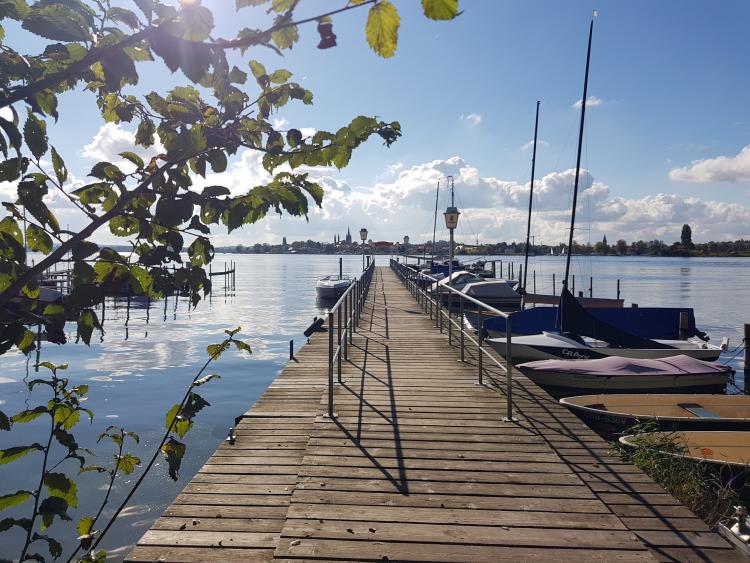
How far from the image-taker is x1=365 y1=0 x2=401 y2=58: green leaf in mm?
1255

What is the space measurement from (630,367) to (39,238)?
1155 cm

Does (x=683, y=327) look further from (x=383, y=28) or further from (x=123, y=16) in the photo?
(x=123, y=16)

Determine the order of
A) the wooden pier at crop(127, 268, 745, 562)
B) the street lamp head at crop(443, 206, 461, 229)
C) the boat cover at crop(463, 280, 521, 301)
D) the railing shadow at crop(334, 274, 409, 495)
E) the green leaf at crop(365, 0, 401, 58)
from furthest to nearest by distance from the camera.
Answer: the boat cover at crop(463, 280, 521, 301)
the street lamp head at crop(443, 206, 461, 229)
the railing shadow at crop(334, 274, 409, 495)
the wooden pier at crop(127, 268, 745, 562)
the green leaf at crop(365, 0, 401, 58)

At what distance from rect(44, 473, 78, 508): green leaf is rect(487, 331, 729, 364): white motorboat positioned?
42.9ft

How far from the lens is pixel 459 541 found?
323 centimetres

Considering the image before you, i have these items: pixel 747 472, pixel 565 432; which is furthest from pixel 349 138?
pixel 747 472

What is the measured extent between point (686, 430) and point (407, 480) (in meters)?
5.62

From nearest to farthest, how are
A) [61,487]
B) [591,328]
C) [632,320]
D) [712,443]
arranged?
[61,487] → [712,443] → [591,328] → [632,320]

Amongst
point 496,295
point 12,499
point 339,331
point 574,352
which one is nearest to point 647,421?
point 339,331

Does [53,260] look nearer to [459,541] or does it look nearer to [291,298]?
[459,541]

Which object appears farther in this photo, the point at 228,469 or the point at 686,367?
the point at 686,367

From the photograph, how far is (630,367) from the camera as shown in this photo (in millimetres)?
10859

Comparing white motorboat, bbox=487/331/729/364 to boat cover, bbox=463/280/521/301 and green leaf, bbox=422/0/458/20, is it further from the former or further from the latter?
green leaf, bbox=422/0/458/20

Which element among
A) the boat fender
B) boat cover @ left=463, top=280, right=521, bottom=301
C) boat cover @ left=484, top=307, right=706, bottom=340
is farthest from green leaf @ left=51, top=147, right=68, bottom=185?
boat cover @ left=463, top=280, right=521, bottom=301
